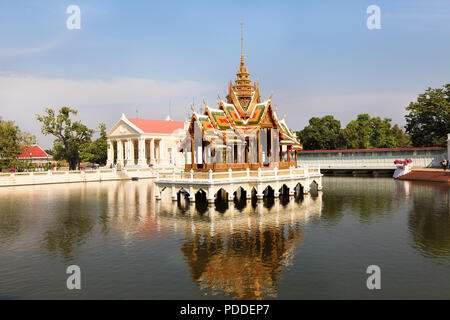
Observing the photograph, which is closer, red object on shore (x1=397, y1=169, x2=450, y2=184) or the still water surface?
the still water surface

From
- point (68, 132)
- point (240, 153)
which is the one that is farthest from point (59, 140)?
point (240, 153)

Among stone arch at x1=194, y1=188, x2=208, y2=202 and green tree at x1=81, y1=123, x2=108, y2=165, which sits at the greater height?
green tree at x1=81, y1=123, x2=108, y2=165

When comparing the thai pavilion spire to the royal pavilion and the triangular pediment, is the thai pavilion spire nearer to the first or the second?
the royal pavilion

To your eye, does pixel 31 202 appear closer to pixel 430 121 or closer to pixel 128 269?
pixel 128 269

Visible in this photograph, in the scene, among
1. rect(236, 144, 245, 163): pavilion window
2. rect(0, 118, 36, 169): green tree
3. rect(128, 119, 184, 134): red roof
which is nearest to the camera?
rect(236, 144, 245, 163): pavilion window

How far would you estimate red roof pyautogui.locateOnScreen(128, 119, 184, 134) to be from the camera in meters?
85.8

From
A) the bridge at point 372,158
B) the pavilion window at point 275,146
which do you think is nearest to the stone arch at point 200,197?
the pavilion window at point 275,146

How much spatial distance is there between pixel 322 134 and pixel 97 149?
5443 cm

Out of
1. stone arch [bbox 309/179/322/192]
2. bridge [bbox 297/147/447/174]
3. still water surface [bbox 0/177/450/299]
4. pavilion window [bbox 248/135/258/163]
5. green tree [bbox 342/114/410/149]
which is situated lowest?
still water surface [bbox 0/177/450/299]

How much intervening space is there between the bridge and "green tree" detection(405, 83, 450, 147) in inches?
231

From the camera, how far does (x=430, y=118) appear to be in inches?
3007

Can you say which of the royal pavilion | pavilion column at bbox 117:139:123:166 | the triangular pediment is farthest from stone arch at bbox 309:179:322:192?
pavilion column at bbox 117:139:123:166

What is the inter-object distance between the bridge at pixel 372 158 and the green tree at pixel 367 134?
1482 cm

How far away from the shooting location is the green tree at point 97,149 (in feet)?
266
